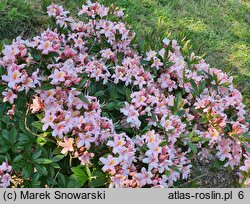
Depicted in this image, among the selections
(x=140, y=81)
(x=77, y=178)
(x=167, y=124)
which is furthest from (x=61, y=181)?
(x=140, y=81)

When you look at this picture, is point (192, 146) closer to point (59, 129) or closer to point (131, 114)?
point (131, 114)

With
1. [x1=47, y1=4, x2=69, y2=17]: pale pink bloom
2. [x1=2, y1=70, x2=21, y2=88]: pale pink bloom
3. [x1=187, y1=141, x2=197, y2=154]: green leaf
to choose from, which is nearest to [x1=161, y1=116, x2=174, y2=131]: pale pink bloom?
[x1=187, y1=141, x2=197, y2=154]: green leaf

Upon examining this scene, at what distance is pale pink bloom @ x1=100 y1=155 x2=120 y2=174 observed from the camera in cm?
185

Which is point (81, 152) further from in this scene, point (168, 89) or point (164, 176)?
point (168, 89)

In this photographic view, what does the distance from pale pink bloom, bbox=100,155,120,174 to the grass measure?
219 centimetres

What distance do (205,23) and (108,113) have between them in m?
3.25

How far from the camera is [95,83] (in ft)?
7.51

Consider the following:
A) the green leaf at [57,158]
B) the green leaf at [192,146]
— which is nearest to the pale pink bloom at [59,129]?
the green leaf at [57,158]

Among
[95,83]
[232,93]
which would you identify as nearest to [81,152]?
[95,83]

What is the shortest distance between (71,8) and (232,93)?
7.57 ft

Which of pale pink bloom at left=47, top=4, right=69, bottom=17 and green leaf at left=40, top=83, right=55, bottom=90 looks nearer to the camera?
green leaf at left=40, top=83, right=55, bottom=90

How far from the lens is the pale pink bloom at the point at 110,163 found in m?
1.85

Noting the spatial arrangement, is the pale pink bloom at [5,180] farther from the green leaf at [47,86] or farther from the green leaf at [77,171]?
the green leaf at [47,86]

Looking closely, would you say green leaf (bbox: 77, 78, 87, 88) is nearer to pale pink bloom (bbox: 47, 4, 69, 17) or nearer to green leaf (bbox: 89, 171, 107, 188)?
green leaf (bbox: 89, 171, 107, 188)
